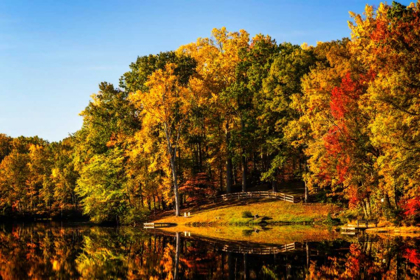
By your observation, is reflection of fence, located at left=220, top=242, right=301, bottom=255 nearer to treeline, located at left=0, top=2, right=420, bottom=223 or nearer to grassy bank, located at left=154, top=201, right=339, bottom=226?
treeline, located at left=0, top=2, right=420, bottom=223

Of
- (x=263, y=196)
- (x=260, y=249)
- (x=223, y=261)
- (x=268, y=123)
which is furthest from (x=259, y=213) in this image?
(x=223, y=261)

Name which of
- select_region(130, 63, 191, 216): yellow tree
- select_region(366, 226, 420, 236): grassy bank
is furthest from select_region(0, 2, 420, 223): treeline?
select_region(366, 226, 420, 236): grassy bank

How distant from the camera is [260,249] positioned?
24188mm

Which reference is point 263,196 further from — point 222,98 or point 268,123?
point 222,98

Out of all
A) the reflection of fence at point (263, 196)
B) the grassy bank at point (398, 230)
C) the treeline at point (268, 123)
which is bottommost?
the grassy bank at point (398, 230)

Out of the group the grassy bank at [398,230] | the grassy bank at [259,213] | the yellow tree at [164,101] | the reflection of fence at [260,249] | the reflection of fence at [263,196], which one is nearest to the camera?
the reflection of fence at [260,249]

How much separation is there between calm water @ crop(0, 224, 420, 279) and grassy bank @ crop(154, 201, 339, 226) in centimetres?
1496

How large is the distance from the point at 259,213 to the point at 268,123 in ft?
38.8

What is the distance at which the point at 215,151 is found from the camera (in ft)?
195

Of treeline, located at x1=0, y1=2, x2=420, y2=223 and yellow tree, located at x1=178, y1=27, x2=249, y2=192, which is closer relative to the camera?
treeline, located at x1=0, y1=2, x2=420, y2=223

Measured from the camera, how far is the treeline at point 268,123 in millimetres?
28266

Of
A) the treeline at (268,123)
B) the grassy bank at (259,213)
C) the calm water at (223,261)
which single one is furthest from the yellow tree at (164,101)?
the calm water at (223,261)

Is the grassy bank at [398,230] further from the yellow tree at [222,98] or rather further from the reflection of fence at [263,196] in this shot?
the yellow tree at [222,98]

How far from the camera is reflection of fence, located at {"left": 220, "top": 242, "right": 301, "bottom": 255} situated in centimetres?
2305
